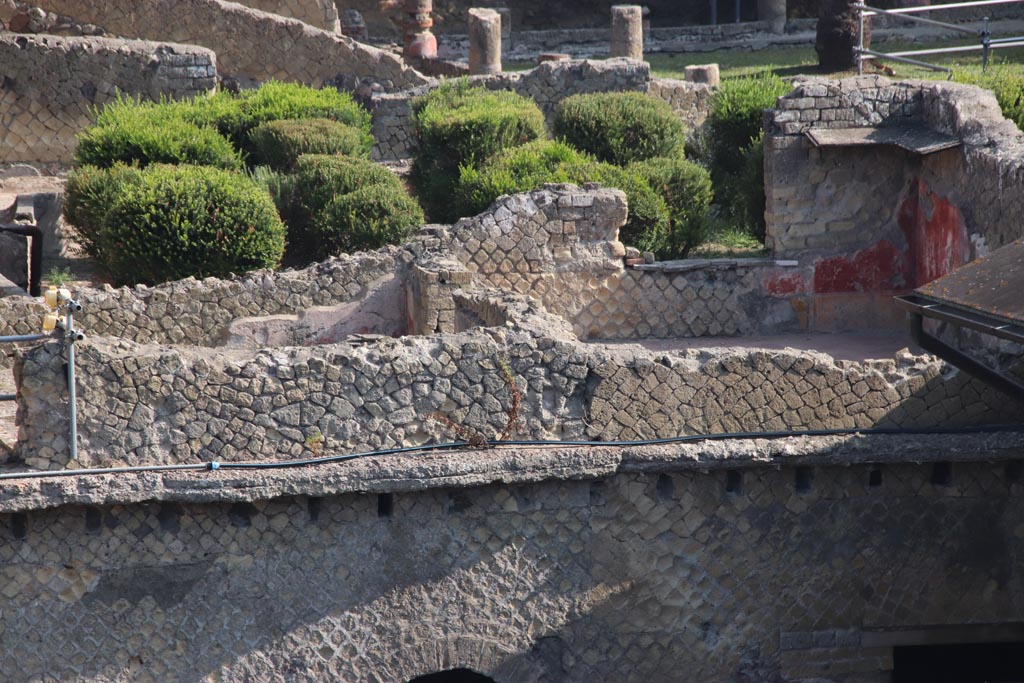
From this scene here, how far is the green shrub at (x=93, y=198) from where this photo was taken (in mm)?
15273

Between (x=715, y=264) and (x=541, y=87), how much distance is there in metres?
7.82

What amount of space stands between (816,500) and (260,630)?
3532 millimetres

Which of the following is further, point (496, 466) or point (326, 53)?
point (326, 53)

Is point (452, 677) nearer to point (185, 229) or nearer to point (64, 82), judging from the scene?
point (185, 229)

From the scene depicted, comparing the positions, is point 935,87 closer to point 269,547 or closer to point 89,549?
point 269,547

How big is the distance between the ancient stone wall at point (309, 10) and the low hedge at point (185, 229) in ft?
31.4

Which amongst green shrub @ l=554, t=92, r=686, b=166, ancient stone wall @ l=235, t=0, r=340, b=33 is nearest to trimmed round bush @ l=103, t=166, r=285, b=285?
green shrub @ l=554, t=92, r=686, b=166

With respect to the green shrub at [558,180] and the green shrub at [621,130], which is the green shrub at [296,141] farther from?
the green shrub at [621,130]

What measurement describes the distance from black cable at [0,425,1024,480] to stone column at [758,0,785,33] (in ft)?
65.7

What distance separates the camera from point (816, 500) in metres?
9.80

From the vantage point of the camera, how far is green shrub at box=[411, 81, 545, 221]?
17.0m

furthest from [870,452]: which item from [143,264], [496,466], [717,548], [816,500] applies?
[143,264]

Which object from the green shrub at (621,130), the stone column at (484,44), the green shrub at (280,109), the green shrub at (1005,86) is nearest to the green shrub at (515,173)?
the green shrub at (621,130)

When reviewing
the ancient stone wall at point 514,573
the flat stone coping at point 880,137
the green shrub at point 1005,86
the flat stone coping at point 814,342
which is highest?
the green shrub at point 1005,86
